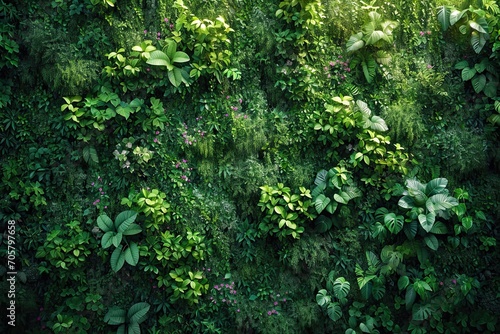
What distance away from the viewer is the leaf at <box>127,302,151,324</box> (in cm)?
555

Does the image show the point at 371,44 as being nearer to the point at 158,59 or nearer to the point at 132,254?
the point at 158,59

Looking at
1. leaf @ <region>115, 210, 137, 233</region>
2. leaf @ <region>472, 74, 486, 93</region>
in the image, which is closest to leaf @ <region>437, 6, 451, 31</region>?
leaf @ <region>472, 74, 486, 93</region>

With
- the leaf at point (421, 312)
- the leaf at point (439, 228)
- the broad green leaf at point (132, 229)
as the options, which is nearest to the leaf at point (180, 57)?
the broad green leaf at point (132, 229)

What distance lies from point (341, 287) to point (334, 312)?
0.29m

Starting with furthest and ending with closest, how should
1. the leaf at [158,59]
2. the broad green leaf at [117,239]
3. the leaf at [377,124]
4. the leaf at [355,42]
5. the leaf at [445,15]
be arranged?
the leaf at [445,15]
the leaf at [355,42]
the leaf at [377,124]
the leaf at [158,59]
the broad green leaf at [117,239]

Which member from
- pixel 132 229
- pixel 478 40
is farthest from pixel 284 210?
pixel 478 40

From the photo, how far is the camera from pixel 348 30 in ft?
20.1

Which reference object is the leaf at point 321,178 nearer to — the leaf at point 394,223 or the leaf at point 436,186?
the leaf at point 394,223

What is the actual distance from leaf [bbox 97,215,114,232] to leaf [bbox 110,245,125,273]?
9.5 inches

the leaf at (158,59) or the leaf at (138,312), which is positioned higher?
the leaf at (158,59)

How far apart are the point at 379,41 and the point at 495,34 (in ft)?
4.38

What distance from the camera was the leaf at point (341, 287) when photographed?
5.71 m

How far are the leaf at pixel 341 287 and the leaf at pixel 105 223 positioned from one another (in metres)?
2.59

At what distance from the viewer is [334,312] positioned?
5691 mm
